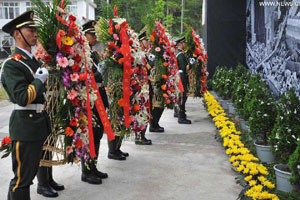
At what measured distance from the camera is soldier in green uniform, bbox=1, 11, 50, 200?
117 inches

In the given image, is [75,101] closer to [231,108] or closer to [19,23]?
[19,23]

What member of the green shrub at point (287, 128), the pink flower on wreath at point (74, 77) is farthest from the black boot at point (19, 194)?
the green shrub at point (287, 128)

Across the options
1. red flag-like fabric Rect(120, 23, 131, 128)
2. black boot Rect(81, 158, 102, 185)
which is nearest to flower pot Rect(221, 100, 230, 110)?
red flag-like fabric Rect(120, 23, 131, 128)

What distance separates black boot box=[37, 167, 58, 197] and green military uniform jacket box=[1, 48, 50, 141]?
2.88 ft

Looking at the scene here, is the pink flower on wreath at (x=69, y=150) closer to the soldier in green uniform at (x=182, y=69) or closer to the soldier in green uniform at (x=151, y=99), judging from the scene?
the soldier in green uniform at (x=151, y=99)

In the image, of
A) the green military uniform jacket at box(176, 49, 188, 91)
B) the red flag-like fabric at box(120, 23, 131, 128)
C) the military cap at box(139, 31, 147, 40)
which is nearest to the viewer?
the red flag-like fabric at box(120, 23, 131, 128)

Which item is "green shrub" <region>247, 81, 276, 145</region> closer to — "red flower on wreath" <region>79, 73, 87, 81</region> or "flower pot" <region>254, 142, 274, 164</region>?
"flower pot" <region>254, 142, 274, 164</region>

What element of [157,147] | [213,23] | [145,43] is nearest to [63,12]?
[145,43]

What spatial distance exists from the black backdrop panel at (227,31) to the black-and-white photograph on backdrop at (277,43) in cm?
144

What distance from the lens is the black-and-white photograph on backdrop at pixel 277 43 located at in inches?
232

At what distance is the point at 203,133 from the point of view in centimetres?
729

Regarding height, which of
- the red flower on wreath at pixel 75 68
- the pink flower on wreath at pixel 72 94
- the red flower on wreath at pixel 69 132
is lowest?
the red flower on wreath at pixel 69 132

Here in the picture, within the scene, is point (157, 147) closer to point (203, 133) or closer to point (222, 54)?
point (203, 133)

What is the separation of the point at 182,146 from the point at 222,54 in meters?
6.23
